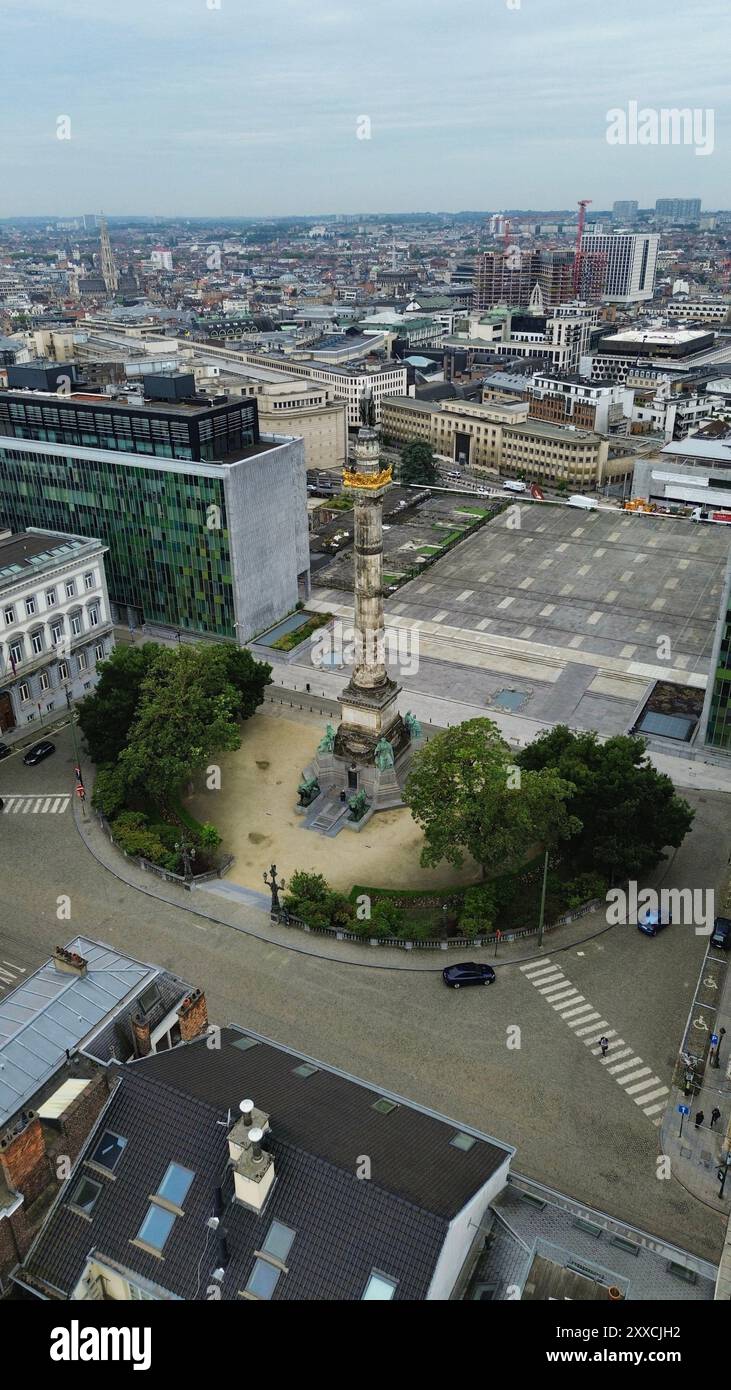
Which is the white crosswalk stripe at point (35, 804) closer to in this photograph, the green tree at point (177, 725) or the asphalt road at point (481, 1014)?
the asphalt road at point (481, 1014)

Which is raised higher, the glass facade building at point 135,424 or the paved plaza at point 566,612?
the glass facade building at point 135,424

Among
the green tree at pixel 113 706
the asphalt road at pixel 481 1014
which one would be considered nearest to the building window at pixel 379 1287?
the asphalt road at pixel 481 1014

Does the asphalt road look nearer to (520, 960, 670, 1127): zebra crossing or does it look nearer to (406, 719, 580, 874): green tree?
(520, 960, 670, 1127): zebra crossing

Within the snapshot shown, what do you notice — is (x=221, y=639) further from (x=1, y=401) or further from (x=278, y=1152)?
(x=278, y=1152)

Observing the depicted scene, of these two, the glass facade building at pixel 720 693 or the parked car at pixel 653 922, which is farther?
the glass facade building at pixel 720 693

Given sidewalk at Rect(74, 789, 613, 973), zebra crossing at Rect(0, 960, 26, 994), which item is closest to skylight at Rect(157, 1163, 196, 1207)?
sidewalk at Rect(74, 789, 613, 973)

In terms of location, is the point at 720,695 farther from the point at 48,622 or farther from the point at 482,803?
the point at 48,622
